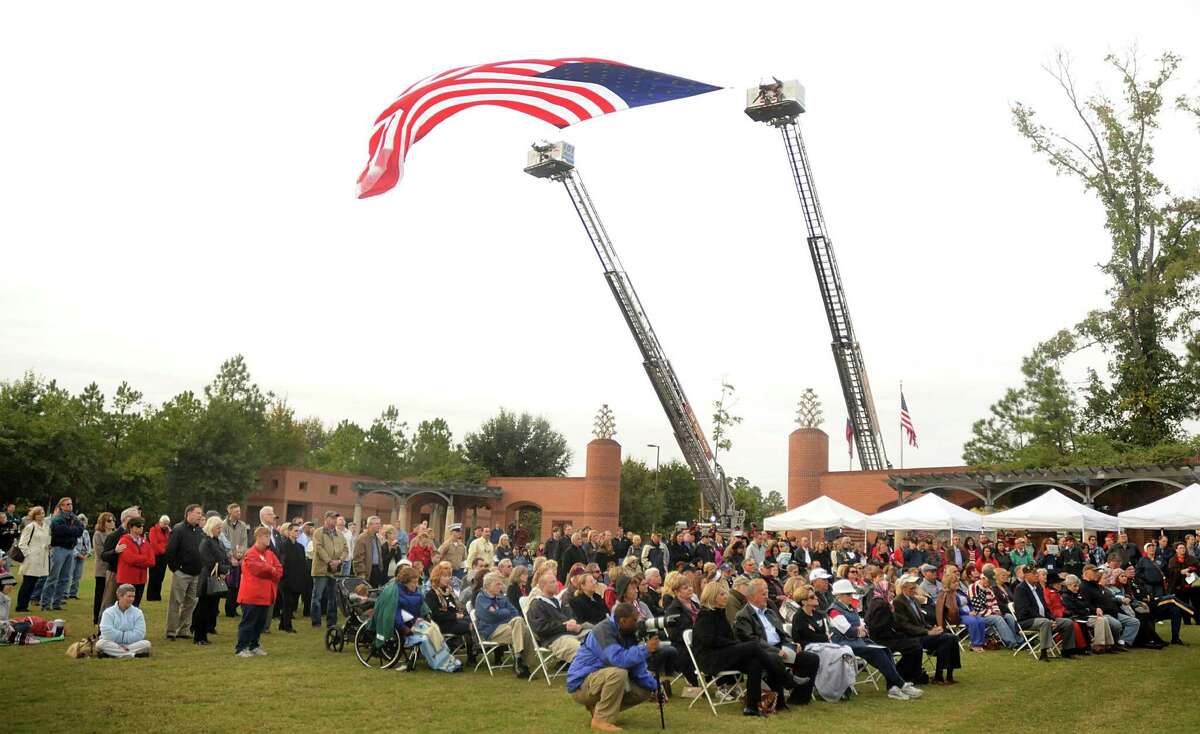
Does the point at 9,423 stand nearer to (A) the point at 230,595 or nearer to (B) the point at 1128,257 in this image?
(A) the point at 230,595

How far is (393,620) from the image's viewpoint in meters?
10.1

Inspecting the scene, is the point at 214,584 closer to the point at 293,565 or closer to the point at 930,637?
the point at 293,565

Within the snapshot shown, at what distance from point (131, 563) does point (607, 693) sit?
6.70m

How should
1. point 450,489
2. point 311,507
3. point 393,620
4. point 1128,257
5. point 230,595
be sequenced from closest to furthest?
1. point 393,620
2. point 230,595
3. point 1128,257
4. point 450,489
5. point 311,507

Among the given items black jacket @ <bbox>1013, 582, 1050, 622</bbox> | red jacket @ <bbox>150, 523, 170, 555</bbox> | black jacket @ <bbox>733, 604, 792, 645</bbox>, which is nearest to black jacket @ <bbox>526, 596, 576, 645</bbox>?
black jacket @ <bbox>733, 604, 792, 645</bbox>

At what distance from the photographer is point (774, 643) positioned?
31.3ft

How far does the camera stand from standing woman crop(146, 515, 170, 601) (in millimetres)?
12727

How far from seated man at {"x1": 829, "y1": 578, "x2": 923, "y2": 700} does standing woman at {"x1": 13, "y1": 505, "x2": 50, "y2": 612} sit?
11.3 meters

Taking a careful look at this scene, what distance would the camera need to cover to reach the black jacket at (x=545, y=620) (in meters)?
10.2

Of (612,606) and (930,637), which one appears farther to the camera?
(612,606)

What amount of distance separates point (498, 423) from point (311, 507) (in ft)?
55.9

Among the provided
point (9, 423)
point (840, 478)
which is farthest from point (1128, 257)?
point (9, 423)

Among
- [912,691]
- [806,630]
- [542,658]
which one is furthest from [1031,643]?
[542,658]

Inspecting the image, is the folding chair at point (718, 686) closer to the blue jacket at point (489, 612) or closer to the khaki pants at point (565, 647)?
the khaki pants at point (565, 647)
